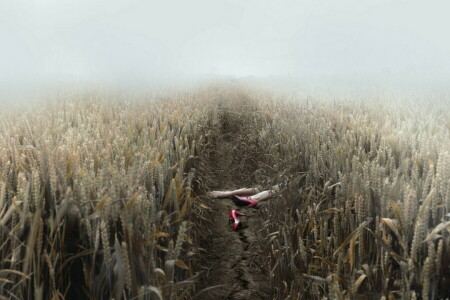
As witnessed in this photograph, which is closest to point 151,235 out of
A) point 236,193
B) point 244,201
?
point 244,201

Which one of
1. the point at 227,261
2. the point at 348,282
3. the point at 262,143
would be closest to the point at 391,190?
the point at 348,282

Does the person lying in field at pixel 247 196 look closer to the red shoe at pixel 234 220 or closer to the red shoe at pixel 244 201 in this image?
the red shoe at pixel 244 201

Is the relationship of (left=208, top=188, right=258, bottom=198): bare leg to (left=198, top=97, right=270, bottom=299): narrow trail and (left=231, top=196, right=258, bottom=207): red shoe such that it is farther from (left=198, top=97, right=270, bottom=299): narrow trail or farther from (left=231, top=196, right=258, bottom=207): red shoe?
(left=231, top=196, right=258, bottom=207): red shoe

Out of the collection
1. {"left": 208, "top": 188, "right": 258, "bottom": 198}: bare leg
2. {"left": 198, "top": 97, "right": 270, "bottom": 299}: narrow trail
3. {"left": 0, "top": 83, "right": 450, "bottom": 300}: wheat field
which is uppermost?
{"left": 0, "top": 83, "right": 450, "bottom": 300}: wheat field

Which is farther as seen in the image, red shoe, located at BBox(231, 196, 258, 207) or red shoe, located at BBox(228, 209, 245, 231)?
red shoe, located at BBox(231, 196, 258, 207)

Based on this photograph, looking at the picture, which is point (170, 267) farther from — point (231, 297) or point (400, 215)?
point (231, 297)

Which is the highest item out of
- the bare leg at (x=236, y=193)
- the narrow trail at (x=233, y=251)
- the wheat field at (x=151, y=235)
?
the wheat field at (x=151, y=235)

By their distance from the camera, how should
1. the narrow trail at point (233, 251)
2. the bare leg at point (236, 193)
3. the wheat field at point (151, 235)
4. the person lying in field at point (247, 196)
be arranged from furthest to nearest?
the bare leg at point (236, 193) → the person lying in field at point (247, 196) → the narrow trail at point (233, 251) → the wheat field at point (151, 235)

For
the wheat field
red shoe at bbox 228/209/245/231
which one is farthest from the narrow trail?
the wheat field

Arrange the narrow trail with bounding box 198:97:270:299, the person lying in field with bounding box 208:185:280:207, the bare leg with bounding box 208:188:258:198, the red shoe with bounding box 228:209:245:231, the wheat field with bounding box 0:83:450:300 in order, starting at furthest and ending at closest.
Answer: the bare leg with bounding box 208:188:258:198, the person lying in field with bounding box 208:185:280:207, the red shoe with bounding box 228:209:245:231, the narrow trail with bounding box 198:97:270:299, the wheat field with bounding box 0:83:450:300

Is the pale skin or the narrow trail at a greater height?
the pale skin

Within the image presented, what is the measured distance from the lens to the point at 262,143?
428 cm

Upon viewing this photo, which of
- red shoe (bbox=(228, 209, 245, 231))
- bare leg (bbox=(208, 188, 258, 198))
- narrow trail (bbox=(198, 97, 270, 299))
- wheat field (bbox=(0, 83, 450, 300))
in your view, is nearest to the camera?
wheat field (bbox=(0, 83, 450, 300))

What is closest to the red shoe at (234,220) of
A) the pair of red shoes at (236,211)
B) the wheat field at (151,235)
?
the pair of red shoes at (236,211)
